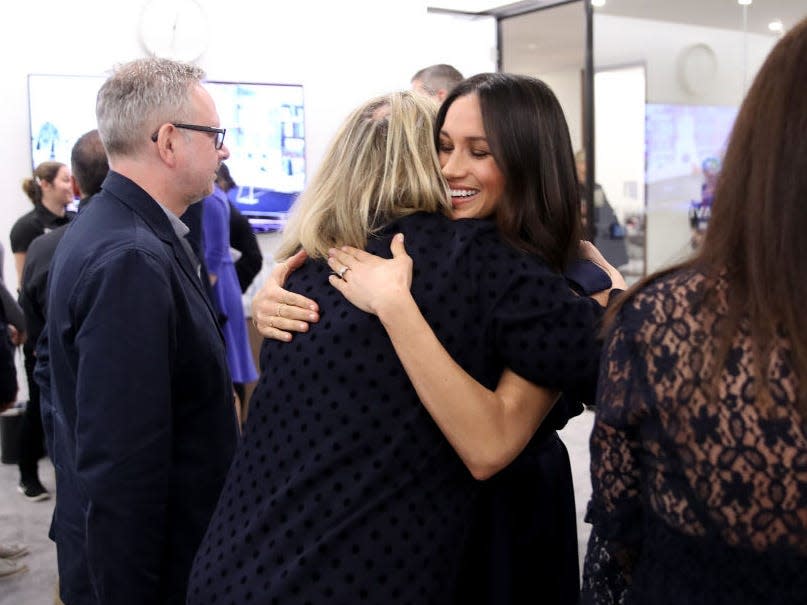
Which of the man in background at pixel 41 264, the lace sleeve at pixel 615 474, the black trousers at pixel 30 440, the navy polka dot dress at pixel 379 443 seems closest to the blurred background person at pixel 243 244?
the man in background at pixel 41 264

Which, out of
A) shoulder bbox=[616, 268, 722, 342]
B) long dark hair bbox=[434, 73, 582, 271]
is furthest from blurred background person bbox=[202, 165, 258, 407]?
shoulder bbox=[616, 268, 722, 342]

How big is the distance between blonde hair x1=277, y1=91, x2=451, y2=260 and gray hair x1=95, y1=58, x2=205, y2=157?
0.60 meters

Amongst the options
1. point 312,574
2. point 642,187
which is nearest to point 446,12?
point 642,187

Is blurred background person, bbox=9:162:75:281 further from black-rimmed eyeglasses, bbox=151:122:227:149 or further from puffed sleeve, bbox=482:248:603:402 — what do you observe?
puffed sleeve, bbox=482:248:603:402

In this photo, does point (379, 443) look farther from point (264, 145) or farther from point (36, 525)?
point (264, 145)

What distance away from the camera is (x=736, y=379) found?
3.20 ft

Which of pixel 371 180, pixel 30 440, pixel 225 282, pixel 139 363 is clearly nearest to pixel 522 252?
pixel 371 180

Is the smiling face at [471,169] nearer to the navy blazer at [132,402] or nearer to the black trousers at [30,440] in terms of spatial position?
the navy blazer at [132,402]

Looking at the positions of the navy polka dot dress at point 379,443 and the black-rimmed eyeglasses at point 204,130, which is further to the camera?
the black-rimmed eyeglasses at point 204,130

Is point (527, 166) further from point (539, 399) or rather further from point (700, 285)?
point (700, 285)

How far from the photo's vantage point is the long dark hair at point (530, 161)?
145 cm

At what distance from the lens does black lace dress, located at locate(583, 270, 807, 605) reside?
0.96 m

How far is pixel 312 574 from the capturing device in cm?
125

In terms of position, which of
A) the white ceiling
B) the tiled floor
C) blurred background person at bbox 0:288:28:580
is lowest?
the tiled floor
